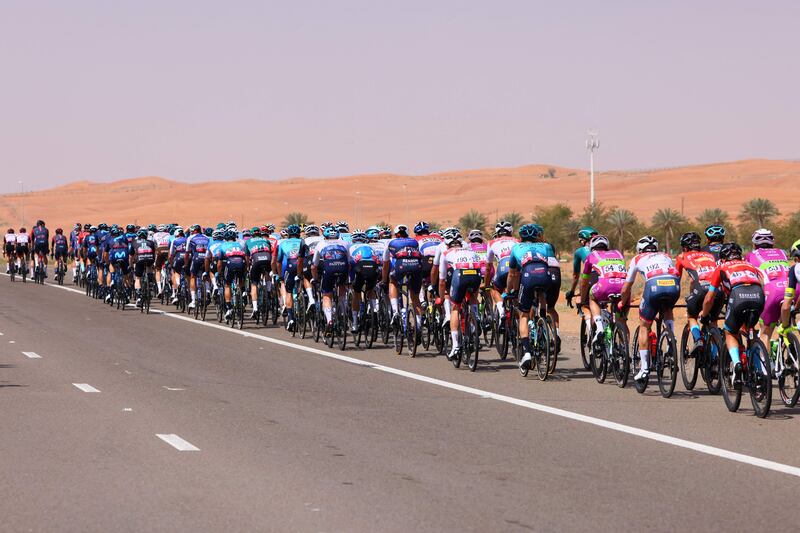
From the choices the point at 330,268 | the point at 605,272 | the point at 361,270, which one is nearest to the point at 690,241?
the point at 605,272

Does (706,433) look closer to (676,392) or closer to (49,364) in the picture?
(676,392)

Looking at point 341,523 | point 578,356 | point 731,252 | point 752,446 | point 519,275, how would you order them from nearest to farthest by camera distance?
point 341,523, point 752,446, point 731,252, point 519,275, point 578,356

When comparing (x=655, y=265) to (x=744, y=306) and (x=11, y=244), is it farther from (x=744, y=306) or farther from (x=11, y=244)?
(x=11, y=244)

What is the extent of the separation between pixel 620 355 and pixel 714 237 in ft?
5.92

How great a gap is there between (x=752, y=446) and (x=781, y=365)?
2850 mm

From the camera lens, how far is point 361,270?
763 inches

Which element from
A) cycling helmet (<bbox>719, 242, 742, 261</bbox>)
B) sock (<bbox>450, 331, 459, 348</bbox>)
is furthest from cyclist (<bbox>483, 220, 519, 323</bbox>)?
cycling helmet (<bbox>719, 242, 742, 261</bbox>)

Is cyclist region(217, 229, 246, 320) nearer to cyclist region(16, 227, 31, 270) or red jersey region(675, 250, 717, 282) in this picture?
red jersey region(675, 250, 717, 282)

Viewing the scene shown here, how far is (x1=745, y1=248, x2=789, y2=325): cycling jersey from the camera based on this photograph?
1385 cm

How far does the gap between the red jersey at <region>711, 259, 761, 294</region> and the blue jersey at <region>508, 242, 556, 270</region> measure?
9.69ft

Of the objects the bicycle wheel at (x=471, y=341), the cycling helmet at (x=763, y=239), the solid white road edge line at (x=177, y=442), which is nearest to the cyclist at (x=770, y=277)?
the cycling helmet at (x=763, y=239)

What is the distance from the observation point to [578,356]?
18844mm

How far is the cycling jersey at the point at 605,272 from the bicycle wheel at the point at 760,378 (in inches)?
124

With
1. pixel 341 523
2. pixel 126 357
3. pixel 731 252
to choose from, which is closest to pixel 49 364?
pixel 126 357
